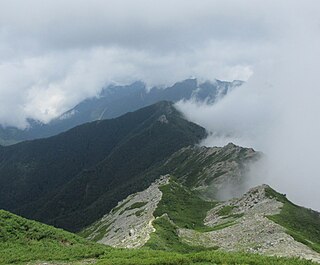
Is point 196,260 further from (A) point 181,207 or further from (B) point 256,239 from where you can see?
(A) point 181,207

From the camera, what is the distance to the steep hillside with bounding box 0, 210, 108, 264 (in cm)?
3728

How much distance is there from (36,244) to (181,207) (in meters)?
103

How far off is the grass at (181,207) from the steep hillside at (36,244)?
69.2 meters

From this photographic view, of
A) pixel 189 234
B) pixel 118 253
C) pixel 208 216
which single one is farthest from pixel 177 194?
pixel 118 253

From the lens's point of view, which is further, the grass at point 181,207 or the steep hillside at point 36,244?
the grass at point 181,207

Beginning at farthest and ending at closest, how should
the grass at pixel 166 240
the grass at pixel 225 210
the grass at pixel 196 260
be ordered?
1. the grass at pixel 225 210
2. the grass at pixel 166 240
3. the grass at pixel 196 260

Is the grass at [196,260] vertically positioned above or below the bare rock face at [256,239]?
below

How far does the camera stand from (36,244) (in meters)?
44.6

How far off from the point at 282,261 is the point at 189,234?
4558 centimetres

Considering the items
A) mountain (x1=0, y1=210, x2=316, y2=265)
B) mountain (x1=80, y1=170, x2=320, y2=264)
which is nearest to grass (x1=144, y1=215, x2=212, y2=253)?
mountain (x1=80, y1=170, x2=320, y2=264)

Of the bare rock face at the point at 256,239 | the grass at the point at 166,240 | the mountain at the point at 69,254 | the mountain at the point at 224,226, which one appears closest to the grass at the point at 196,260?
the mountain at the point at 69,254

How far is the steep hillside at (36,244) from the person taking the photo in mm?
37281

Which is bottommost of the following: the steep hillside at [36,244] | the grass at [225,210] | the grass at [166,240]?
the steep hillside at [36,244]

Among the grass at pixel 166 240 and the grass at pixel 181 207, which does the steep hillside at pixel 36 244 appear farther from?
the grass at pixel 181 207
